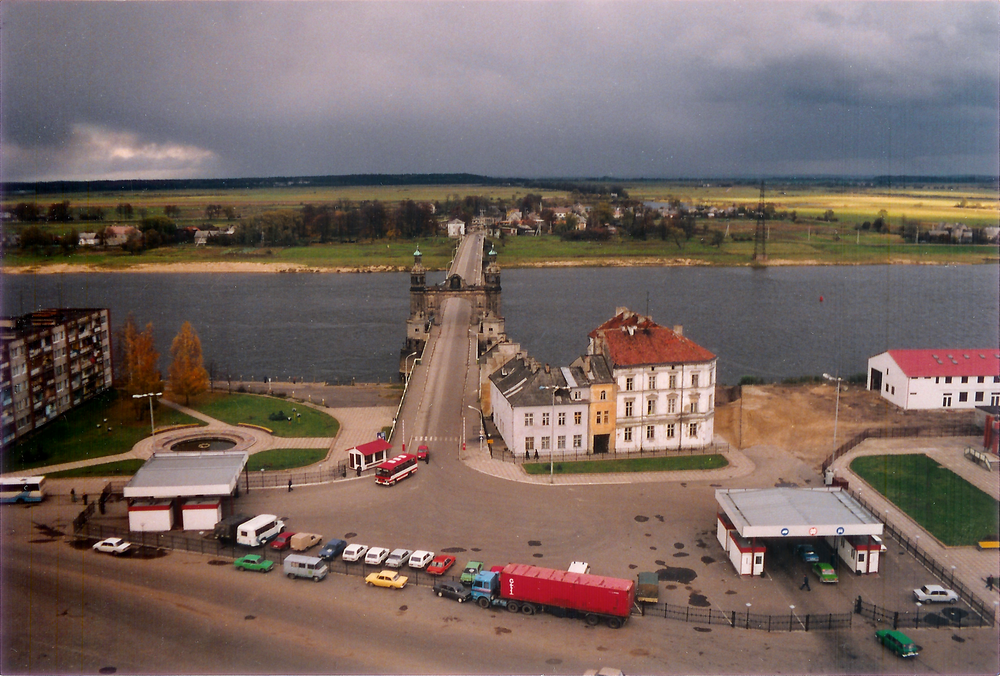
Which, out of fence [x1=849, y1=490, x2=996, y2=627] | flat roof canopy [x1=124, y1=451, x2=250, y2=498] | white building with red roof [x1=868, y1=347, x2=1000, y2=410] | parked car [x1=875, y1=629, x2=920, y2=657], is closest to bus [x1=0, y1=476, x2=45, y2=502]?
flat roof canopy [x1=124, y1=451, x2=250, y2=498]

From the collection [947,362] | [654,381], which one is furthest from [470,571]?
[947,362]

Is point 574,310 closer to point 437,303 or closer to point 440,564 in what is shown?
point 437,303

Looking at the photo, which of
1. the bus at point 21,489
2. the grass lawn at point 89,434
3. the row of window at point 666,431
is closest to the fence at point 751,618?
the row of window at point 666,431

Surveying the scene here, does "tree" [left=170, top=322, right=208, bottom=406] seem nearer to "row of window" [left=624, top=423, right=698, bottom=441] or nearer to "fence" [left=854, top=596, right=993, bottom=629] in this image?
"row of window" [left=624, top=423, right=698, bottom=441]

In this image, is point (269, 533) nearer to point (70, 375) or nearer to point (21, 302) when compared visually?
point (70, 375)

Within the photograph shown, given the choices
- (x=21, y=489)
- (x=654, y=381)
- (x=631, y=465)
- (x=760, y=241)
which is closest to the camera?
(x=21, y=489)

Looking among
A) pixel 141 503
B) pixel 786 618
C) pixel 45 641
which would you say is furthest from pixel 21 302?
pixel 786 618
